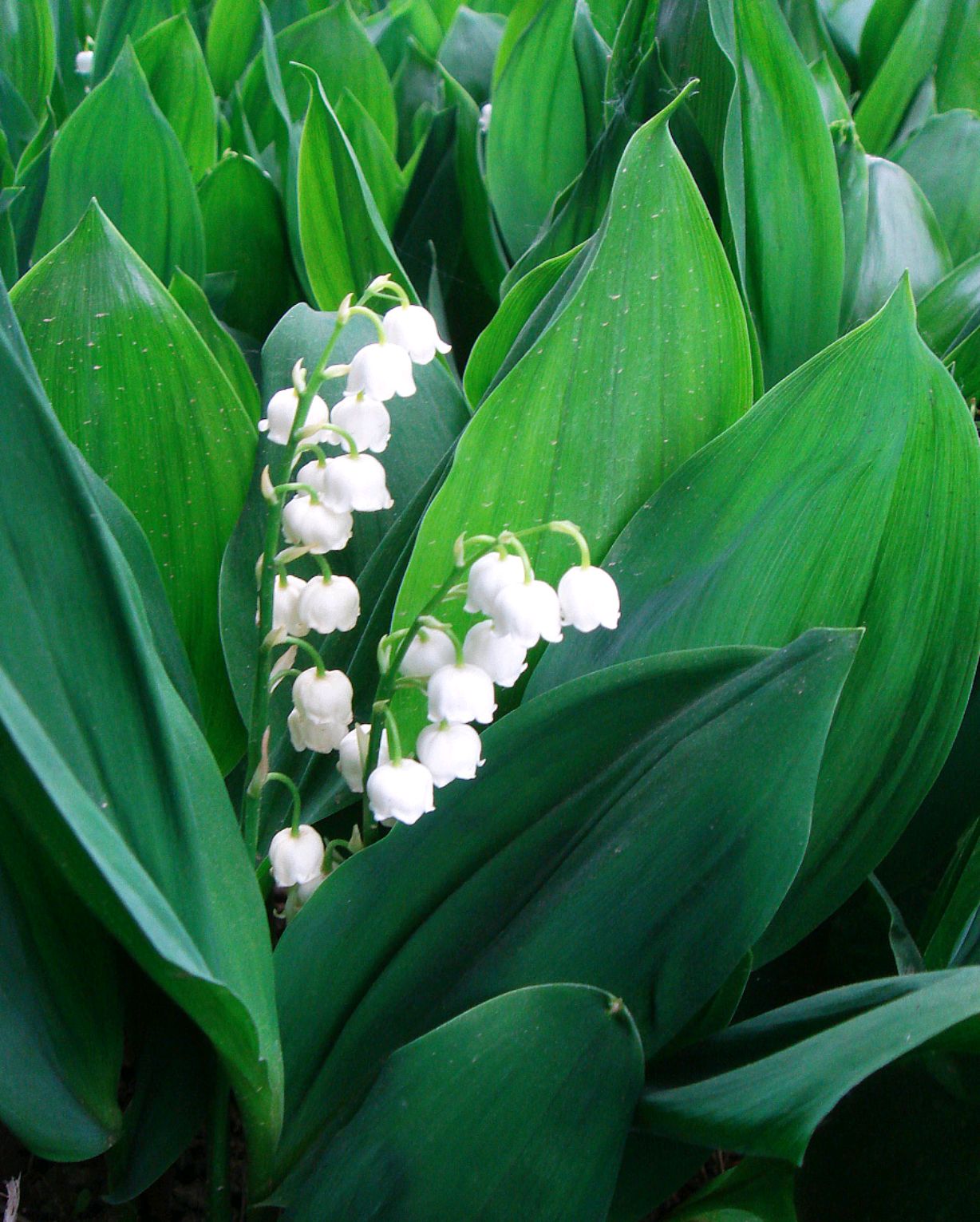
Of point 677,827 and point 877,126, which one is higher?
point 877,126

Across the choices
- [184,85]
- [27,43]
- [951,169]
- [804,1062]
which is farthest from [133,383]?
[27,43]

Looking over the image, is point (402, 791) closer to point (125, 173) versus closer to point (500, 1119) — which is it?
point (500, 1119)

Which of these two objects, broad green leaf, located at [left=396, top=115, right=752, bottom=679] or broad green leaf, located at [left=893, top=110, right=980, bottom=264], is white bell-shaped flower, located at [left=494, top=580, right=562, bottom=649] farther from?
broad green leaf, located at [left=893, top=110, right=980, bottom=264]

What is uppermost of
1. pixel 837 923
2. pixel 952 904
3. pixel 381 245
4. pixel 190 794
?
pixel 381 245

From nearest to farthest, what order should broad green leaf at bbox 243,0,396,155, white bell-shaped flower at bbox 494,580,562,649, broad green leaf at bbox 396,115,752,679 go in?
white bell-shaped flower at bbox 494,580,562,649 → broad green leaf at bbox 396,115,752,679 → broad green leaf at bbox 243,0,396,155

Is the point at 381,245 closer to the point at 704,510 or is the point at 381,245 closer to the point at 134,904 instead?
the point at 704,510

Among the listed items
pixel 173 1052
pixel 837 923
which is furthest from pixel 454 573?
pixel 837 923

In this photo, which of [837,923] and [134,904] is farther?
[837,923]

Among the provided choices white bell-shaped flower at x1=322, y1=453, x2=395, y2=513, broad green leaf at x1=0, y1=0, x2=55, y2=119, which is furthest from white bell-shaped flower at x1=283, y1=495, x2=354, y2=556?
broad green leaf at x1=0, y1=0, x2=55, y2=119
